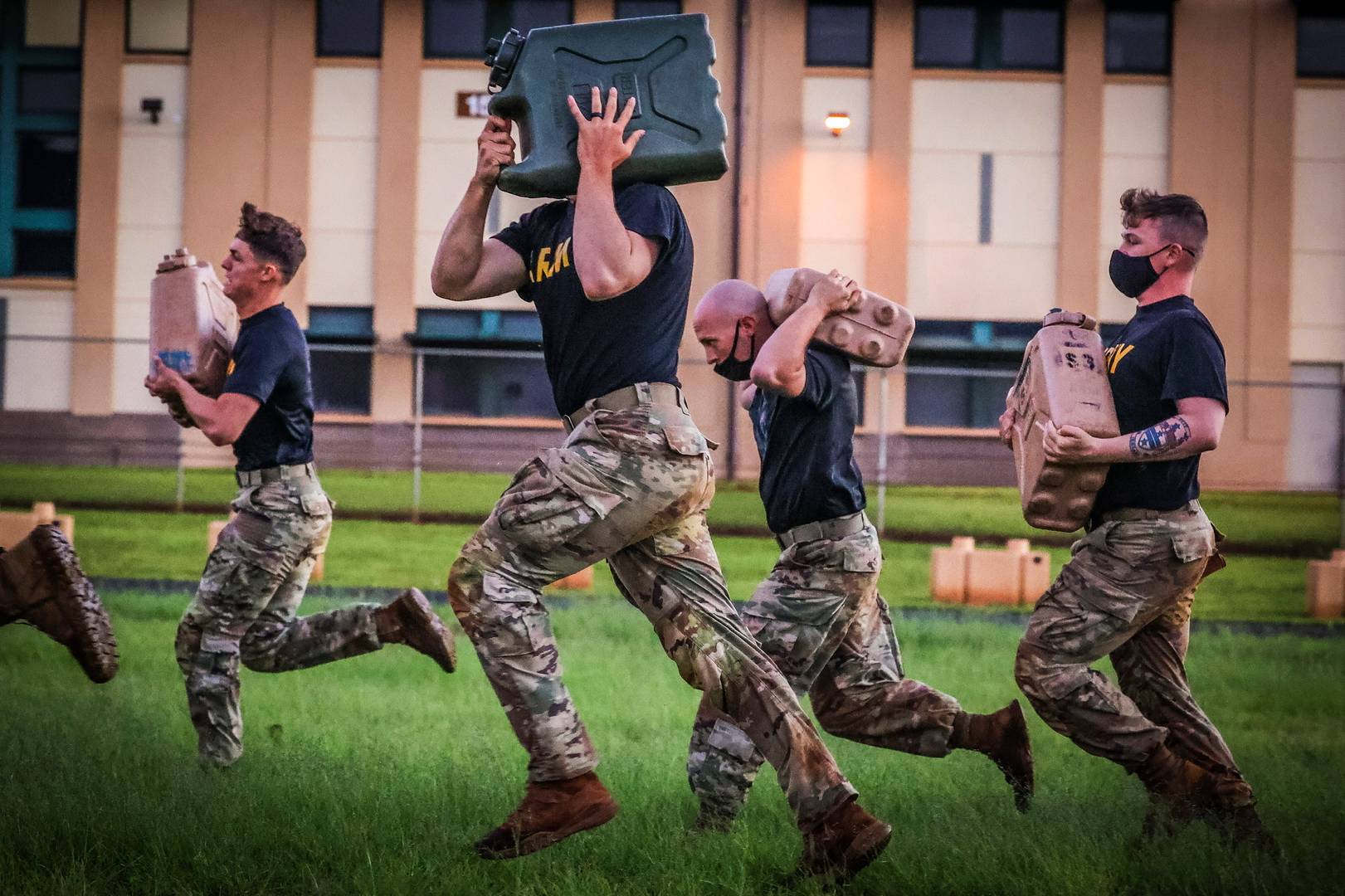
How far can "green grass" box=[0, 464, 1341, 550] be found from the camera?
19359 mm

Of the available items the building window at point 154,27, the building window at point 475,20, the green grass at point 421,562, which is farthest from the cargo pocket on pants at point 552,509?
the building window at point 154,27

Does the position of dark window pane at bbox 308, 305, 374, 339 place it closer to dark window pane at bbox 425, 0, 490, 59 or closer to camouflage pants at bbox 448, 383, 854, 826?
dark window pane at bbox 425, 0, 490, 59

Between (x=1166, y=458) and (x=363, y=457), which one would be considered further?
(x=363, y=457)

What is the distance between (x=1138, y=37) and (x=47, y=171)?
17.8m

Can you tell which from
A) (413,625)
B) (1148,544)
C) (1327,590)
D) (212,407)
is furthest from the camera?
(1327,590)

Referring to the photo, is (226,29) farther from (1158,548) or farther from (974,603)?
(1158,548)

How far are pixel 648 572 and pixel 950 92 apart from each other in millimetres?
20398

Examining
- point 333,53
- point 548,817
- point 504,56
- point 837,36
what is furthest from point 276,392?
point 837,36

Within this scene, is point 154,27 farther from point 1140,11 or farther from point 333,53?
point 1140,11

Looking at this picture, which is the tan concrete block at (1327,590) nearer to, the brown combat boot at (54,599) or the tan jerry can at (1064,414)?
the tan jerry can at (1064,414)

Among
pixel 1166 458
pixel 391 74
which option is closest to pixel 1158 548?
pixel 1166 458

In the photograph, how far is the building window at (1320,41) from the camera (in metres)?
22.9

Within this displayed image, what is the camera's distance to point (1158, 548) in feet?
15.5

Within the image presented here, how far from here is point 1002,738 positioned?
5238mm
